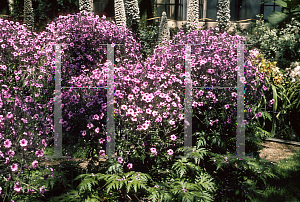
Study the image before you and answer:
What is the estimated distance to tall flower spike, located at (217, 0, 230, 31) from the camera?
13.5m

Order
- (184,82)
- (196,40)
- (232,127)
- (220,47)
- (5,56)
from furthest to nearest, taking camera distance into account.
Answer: (5,56)
(196,40)
(220,47)
(232,127)
(184,82)

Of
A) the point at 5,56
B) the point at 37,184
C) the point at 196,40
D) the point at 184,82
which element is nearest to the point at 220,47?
the point at 196,40

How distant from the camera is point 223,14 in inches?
537

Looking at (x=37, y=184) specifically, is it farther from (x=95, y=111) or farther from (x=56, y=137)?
(x=95, y=111)

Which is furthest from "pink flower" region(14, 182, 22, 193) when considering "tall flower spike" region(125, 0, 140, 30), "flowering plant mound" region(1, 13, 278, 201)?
"tall flower spike" region(125, 0, 140, 30)

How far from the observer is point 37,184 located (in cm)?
297

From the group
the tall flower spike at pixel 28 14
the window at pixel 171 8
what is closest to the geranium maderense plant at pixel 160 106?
the tall flower spike at pixel 28 14

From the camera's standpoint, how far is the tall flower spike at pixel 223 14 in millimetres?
13453

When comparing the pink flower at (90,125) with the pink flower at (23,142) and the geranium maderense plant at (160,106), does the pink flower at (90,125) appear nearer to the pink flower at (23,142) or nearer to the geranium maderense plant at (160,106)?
the geranium maderense plant at (160,106)

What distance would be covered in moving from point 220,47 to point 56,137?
9.03 ft

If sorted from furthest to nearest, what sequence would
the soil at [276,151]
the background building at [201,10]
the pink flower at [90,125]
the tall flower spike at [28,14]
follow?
the background building at [201,10]
the tall flower spike at [28,14]
the soil at [276,151]
the pink flower at [90,125]

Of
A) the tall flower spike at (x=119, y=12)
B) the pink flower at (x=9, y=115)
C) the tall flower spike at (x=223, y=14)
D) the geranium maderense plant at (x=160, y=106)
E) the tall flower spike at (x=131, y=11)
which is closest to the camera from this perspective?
the pink flower at (x=9, y=115)

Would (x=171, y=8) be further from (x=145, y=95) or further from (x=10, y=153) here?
(x=10, y=153)

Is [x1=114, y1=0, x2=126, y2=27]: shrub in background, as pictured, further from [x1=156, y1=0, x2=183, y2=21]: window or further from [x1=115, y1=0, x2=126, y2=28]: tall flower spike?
[x1=156, y1=0, x2=183, y2=21]: window
